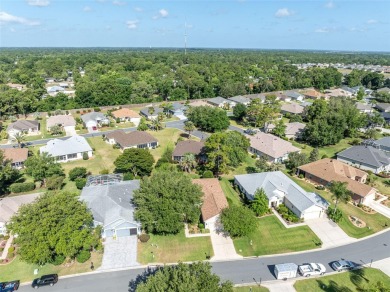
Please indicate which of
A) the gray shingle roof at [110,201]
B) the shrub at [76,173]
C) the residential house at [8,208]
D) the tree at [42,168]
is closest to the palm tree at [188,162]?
the gray shingle roof at [110,201]

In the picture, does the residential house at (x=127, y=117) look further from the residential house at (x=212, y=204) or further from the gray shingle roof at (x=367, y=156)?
the gray shingle roof at (x=367, y=156)

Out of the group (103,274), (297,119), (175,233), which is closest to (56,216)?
(103,274)

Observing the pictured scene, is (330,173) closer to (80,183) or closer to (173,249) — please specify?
(173,249)

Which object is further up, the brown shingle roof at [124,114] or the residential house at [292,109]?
the residential house at [292,109]

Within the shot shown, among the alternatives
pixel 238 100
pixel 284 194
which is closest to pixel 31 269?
pixel 284 194

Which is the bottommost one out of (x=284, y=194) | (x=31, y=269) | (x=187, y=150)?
(x=31, y=269)

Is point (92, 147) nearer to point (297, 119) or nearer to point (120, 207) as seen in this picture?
point (120, 207)
